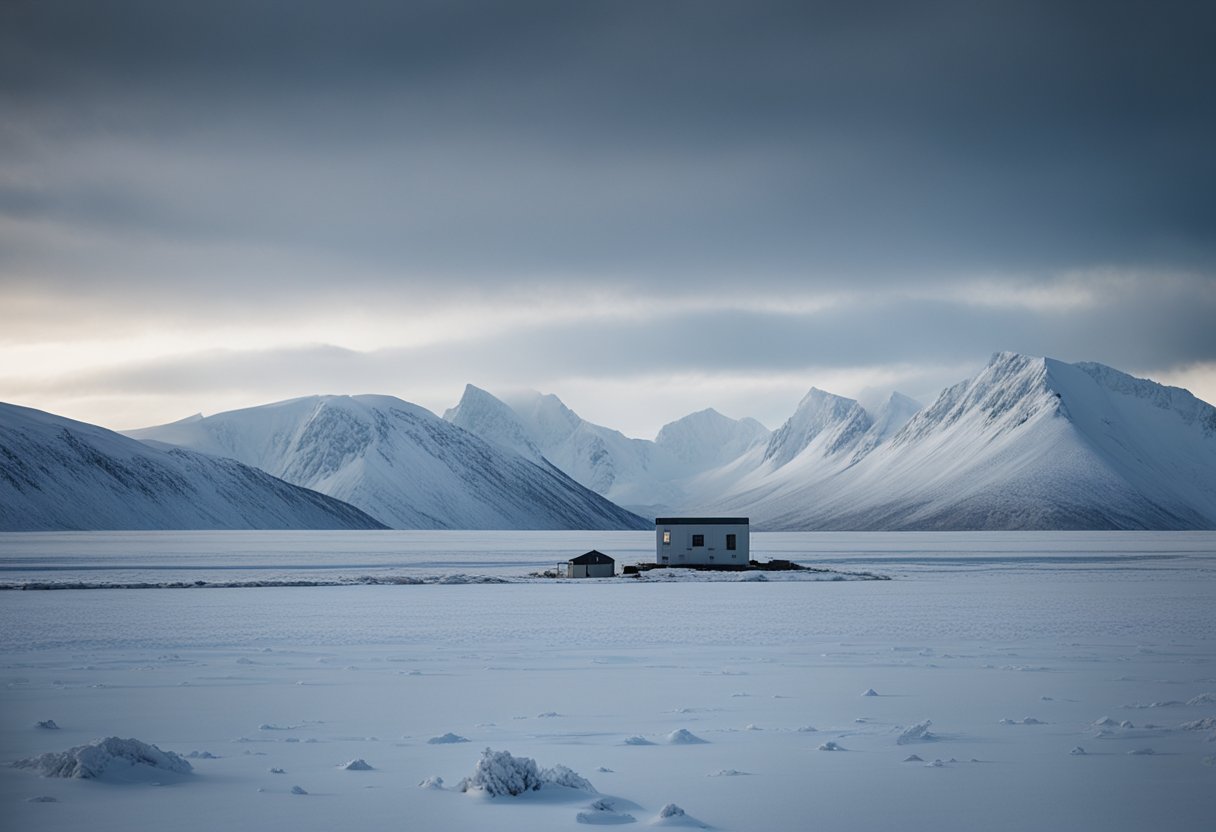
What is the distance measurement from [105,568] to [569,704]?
258 ft

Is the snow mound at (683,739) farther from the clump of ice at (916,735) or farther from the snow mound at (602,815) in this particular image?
the snow mound at (602,815)

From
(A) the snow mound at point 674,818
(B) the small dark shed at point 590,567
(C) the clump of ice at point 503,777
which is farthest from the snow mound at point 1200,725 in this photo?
(B) the small dark shed at point 590,567

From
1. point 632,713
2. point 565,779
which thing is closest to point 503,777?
point 565,779

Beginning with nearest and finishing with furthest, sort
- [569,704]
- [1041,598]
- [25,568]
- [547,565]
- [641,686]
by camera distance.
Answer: [569,704]
[641,686]
[1041,598]
[25,568]
[547,565]

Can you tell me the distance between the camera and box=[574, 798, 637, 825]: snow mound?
1469 centimetres

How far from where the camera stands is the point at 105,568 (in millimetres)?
92688

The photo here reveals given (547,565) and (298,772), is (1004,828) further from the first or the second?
(547,565)

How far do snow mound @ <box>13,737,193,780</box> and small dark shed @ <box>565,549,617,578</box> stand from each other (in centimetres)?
6944

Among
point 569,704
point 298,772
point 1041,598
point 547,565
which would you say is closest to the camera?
point 298,772

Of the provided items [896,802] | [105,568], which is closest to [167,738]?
[896,802]

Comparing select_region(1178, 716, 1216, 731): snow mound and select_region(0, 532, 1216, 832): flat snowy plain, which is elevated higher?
select_region(1178, 716, 1216, 731): snow mound

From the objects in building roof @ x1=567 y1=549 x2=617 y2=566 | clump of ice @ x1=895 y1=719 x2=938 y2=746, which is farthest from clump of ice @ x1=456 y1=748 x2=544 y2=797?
building roof @ x1=567 y1=549 x2=617 y2=566

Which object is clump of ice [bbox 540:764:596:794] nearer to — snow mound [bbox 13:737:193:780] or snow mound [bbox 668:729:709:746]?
snow mound [bbox 668:729:709:746]

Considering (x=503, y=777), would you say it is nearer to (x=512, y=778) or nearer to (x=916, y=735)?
(x=512, y=778)
